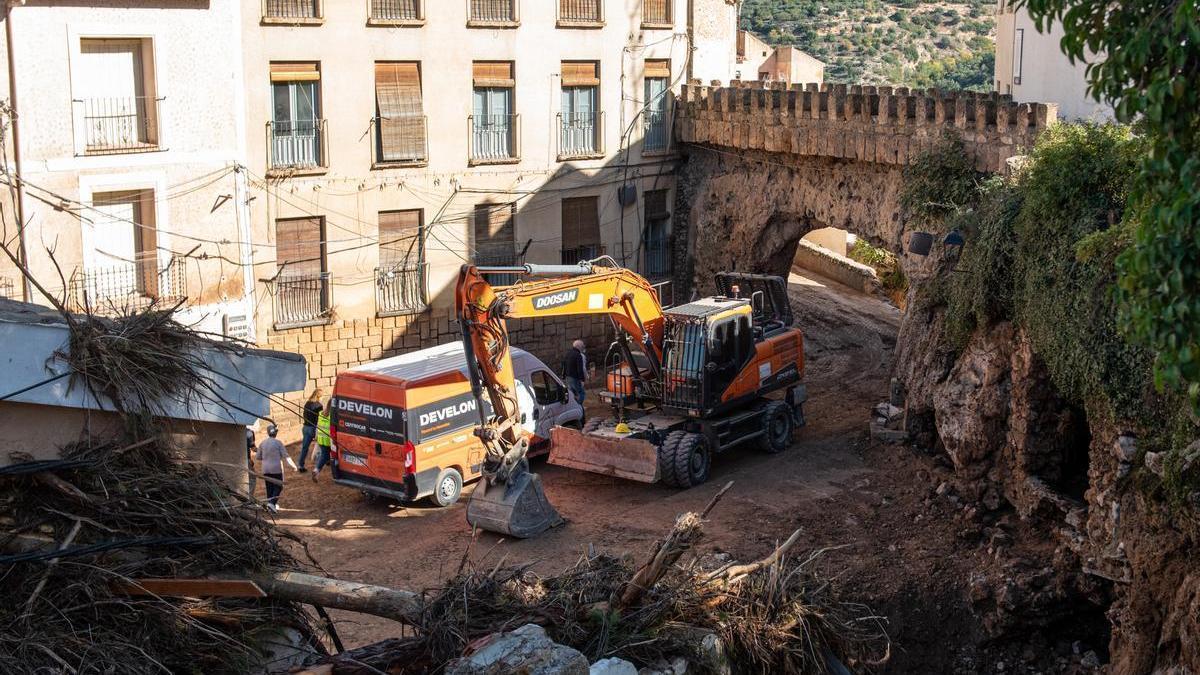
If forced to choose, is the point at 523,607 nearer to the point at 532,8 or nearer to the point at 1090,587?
the point at 1090,587

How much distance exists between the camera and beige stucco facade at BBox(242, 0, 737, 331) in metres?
22.0

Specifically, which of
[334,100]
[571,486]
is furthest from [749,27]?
[571,486]

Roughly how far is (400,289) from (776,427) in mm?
7822

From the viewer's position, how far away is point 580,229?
85.8 ft

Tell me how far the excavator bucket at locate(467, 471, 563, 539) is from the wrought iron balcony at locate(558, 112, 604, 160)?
1070 cm

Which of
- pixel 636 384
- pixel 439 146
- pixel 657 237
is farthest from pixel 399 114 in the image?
pixel 636 384

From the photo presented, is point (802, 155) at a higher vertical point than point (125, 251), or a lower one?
higher

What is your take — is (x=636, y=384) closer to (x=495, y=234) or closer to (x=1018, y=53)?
(x=495, y=234)

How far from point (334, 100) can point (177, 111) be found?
2858 mm

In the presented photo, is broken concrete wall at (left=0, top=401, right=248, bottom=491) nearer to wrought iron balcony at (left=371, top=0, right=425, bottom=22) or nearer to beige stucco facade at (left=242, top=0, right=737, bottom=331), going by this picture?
beige stucco facade at (left=242, top=0, right=737, bottom=331)

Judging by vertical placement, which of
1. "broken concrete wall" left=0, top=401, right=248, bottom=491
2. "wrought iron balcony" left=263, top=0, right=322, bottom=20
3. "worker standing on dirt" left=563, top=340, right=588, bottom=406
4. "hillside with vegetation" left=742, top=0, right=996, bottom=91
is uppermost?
"hillside with vegetation" left=742, top=0, right=996, bottom=91

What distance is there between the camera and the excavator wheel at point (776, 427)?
19.2 m

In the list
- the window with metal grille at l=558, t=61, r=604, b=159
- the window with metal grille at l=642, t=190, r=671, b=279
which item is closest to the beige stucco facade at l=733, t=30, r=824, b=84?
the window with metal grille at l=642, t=190, r=671, b=279

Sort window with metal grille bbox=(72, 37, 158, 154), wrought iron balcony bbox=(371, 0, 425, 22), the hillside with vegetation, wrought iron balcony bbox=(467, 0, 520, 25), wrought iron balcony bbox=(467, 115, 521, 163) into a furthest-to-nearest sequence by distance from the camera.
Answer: the hillside with vegetation < wrought iron balcony bbox=(467, 115, 521, 163) < wrought iron balcony bbox=(467, 0, 520, 25) < wrought iron balcony bbox=(371, 0, 425, 22) < window with metal grille bbox=(72, 37, 158, 154)
